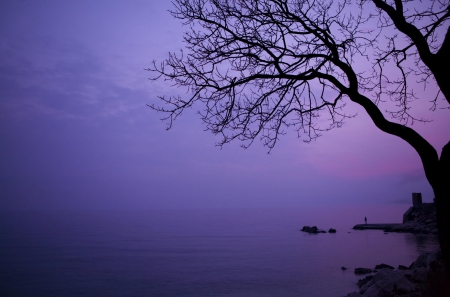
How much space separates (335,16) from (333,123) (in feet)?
7.44

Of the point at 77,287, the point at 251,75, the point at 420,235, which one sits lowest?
the point at 77,287

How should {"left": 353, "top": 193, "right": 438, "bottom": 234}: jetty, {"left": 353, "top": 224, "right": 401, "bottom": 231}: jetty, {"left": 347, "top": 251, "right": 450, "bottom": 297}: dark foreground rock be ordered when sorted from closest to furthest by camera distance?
{"left": 347, "top": 251, "right": 450, "bottom": 297}: dark foreground rock, {"left": 353, "top": 193, "right": 438, "bottom": 234}: jetty, {"left": 353, "top": 224, "right": 401, "bottom": 231}: jetty

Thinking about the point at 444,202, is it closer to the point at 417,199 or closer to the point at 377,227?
the point at 417,199

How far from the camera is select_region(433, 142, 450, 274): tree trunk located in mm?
5988

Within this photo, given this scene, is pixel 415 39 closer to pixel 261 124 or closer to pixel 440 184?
pixel 440 184

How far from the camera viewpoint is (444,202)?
603 cm

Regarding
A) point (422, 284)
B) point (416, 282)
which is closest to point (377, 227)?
point (416, 282)

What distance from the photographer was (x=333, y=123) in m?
8.07

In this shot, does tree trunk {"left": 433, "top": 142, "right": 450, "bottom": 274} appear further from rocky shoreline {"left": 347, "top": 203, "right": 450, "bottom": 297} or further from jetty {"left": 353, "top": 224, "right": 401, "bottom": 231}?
jetty {"left": 353, "top": 224, "right": 401, "bottom": 231}

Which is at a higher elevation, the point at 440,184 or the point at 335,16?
the point at 335,16

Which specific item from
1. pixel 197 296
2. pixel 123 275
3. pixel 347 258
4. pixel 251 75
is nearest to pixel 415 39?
pixel 251 75

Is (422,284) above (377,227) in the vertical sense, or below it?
below

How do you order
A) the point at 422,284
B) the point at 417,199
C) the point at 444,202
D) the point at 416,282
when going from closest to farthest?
the point at 444,202 → the point at 422,284 → the point at 416,282 → the point at 417,199

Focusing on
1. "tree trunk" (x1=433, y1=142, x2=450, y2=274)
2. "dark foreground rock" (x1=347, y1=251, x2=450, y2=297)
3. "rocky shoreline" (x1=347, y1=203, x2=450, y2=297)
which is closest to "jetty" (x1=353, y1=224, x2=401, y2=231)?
"rocky shoreline" (x1=347, y1=203, x2=450, y2=297)
